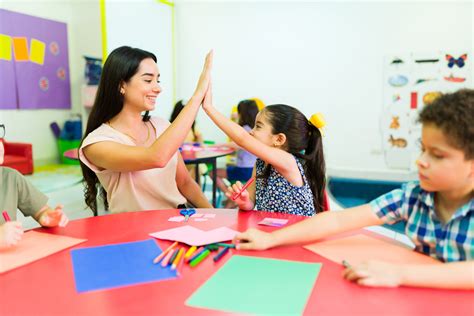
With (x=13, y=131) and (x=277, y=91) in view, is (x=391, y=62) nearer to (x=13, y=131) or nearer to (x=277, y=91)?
(x=277, y=91)

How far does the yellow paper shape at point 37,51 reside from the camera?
547 cm

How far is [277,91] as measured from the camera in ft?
18.2

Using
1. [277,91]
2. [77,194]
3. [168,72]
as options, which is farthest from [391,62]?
[77,194]

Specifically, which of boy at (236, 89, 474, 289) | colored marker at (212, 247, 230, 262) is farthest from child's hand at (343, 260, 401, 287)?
colored marker at (212, 247, 230, 262)

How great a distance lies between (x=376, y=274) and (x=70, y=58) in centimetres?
616

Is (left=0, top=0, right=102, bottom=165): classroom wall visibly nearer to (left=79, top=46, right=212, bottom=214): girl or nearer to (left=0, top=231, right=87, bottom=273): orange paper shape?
(left=79, top=46, right=212, bottom=214): girl

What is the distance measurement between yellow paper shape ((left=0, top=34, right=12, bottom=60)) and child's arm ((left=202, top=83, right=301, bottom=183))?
451 cm

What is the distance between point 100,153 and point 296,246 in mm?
872

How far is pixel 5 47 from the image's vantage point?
5.10m

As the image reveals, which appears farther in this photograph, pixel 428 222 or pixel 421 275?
pixel 428 222

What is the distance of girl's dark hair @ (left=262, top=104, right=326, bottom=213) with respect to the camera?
1.73 m

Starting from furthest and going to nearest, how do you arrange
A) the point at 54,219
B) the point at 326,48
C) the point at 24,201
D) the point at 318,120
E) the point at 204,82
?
1. the point at 326,48
2. the point at 318,120
3. the point at 204,82
4. the point at 24,201
5. the point at 54,219

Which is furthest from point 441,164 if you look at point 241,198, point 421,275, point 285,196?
point 285,196

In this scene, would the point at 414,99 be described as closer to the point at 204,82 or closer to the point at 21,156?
the point at 204,82
